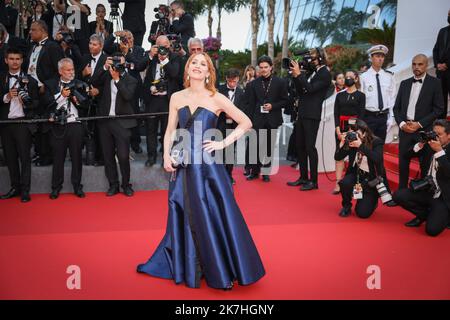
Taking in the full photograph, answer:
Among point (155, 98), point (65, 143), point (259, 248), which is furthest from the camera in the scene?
point (155, 98)

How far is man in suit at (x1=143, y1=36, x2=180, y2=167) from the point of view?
6.37 m

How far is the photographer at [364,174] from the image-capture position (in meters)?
5.23

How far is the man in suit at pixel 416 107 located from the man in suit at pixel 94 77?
13.0 feet

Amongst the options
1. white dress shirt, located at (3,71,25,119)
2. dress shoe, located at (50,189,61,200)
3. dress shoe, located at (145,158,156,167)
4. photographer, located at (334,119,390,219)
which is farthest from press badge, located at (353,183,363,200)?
white dress shirt, located at (3,71,25,119)

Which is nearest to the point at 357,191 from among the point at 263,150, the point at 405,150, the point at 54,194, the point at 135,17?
the point at 405,150

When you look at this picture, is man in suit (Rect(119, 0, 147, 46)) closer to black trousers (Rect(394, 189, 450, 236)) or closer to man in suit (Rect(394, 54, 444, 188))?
man in suit (Rect(394, 54, 444, 188))

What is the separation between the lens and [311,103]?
670cm

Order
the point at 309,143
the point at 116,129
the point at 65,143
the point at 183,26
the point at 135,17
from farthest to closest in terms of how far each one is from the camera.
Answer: the point at 135,17
the point at 183,26
the point at 309,143
the point at 116,129
the point at 65,143

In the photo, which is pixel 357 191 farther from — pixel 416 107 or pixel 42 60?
pixel 42 60

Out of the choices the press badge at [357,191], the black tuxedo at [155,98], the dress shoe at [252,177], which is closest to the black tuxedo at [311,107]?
the dress shoe at [252,177]

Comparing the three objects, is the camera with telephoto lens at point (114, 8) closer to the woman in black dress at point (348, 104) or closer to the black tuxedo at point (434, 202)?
the woman in black dress at point (348, 104)

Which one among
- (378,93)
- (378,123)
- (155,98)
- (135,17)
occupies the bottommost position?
(378,123)

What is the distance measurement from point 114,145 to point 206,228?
11.2 ft
